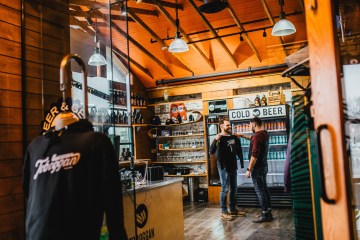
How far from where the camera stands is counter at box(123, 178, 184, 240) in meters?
3.54

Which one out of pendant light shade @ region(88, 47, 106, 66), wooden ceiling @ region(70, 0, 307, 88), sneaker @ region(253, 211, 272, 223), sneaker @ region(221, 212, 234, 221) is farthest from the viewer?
wooden ceiling @ region(70, 0, 307, 88)

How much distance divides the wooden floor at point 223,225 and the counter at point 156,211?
971 millimetres

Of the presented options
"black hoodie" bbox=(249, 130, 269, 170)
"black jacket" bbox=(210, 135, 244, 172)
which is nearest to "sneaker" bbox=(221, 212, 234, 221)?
"black jacket" bbox=(210, 135, 244, 172)

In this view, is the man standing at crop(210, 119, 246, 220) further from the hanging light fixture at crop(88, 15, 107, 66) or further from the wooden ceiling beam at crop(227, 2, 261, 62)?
the hanging light fixture at crop(88, 15, 107, 66)

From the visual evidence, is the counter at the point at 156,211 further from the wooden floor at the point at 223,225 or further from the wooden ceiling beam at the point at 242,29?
the wooden ceiling beam at the point at 242,29

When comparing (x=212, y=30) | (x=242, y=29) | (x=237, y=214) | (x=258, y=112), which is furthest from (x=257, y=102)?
(x=237, y=214)

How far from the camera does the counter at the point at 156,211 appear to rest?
3535mm

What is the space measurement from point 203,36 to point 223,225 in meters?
4.38

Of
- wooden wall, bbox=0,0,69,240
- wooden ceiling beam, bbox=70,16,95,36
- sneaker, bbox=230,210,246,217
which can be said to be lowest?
sneaker, bbox=230,210,246,217

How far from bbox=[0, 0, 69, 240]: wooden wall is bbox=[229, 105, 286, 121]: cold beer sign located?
5.45 metres

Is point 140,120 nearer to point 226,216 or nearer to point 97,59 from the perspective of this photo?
point 226,216

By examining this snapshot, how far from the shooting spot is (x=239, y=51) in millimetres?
8250

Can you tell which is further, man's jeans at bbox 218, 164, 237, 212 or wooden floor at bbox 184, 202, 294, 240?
man's jeans at bbox 218, 164, 237, 212

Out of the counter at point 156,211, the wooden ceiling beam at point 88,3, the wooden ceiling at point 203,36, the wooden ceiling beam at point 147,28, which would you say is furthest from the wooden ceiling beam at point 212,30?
the wooden ceiling beam at point 88,3
